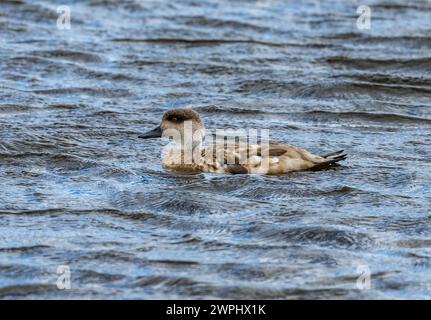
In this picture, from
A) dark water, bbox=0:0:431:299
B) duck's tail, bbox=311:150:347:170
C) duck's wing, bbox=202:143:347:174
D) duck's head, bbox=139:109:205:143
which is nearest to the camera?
dark water, bbox=0:0:431:299

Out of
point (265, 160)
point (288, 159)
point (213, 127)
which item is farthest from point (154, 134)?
point (213, 127)

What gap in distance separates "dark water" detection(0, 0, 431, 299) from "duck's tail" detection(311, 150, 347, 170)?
0.08 meters

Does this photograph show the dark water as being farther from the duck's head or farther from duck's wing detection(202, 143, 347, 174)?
the duck's head

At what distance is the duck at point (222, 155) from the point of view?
1057 cm

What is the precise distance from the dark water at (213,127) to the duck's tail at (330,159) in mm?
84

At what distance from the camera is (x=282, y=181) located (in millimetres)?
10438

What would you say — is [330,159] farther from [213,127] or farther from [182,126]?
[213,127]

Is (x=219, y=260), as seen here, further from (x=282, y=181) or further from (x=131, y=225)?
(x=282, y=181)

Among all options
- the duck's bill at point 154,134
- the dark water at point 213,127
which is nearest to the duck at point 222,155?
A: the duck's bill at point 154,134

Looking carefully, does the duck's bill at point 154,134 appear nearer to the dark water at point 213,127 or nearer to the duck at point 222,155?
the duck at point 222,155

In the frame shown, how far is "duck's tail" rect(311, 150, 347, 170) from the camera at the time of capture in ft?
35.2

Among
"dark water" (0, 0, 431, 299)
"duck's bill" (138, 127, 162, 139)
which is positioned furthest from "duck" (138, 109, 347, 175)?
"dark water" (0, 0, 431, 299)

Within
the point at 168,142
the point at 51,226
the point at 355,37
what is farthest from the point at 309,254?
the point at 355,37
